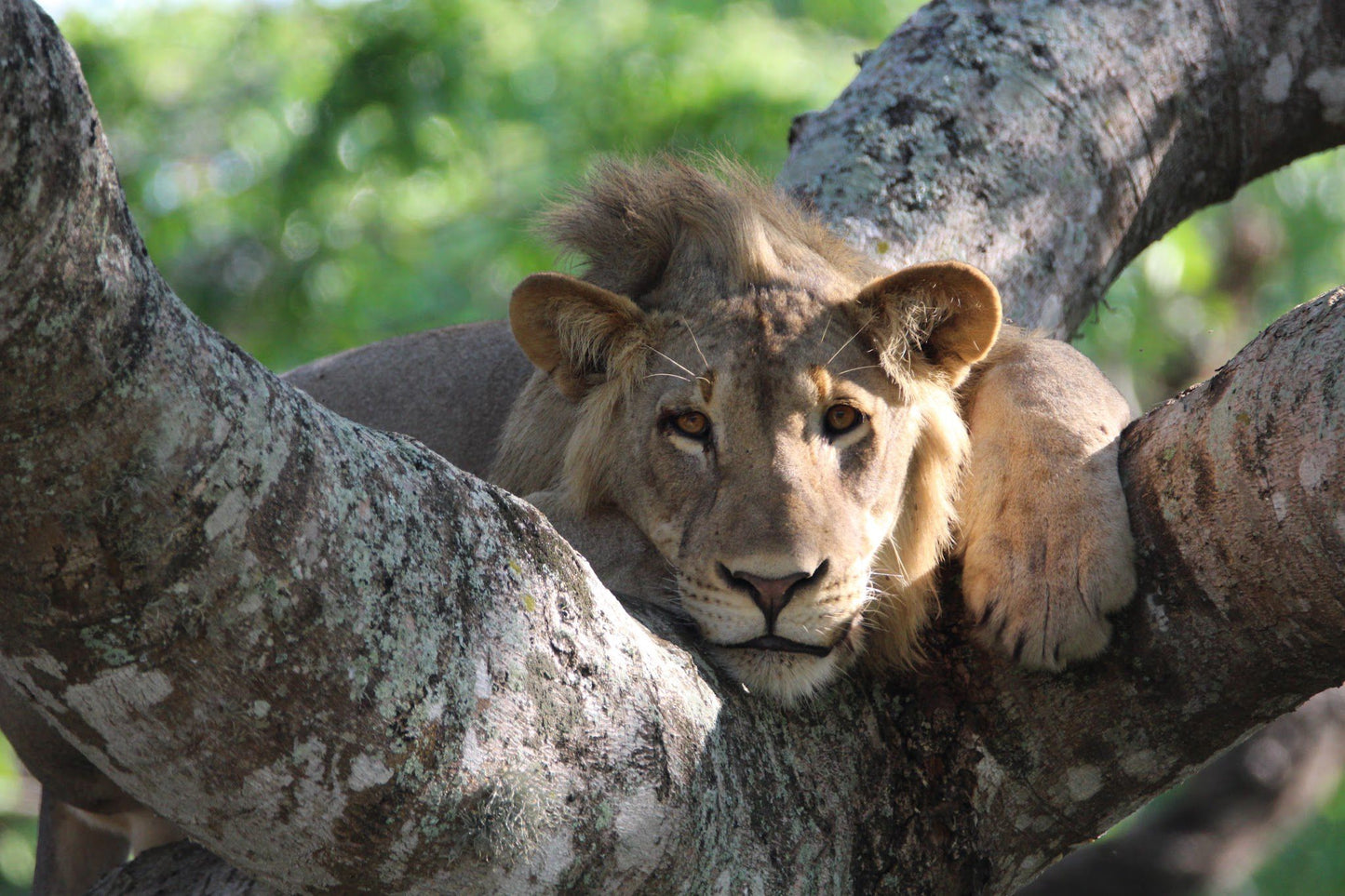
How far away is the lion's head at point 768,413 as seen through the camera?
9.42 ft

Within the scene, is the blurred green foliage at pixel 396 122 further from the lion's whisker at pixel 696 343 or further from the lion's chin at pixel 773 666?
the lion's chin at pixel 773 666

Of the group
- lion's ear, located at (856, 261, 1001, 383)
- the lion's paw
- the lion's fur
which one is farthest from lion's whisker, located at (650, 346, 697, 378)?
the lion's paw

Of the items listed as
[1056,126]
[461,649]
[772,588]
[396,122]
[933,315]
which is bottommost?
[461,649]

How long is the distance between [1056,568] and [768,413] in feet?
2.44

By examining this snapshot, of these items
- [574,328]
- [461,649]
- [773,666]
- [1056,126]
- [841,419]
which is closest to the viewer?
[461,649]

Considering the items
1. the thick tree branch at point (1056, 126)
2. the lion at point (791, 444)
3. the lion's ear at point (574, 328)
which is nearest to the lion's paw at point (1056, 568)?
the lion at point (791, 444)

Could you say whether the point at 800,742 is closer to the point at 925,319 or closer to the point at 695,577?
the point at 695,577

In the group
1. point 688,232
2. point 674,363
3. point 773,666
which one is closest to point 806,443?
point 674,363

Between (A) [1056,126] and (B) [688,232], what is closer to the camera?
(B) [688,232]

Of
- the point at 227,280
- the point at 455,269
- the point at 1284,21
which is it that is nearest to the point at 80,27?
the point at 227,280

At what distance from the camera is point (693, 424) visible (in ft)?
10.3

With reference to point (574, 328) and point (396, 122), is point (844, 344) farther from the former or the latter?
point (396, 122)

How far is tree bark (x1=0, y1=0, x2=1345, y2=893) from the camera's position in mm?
1607

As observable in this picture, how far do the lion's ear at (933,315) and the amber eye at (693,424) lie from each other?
466mm
